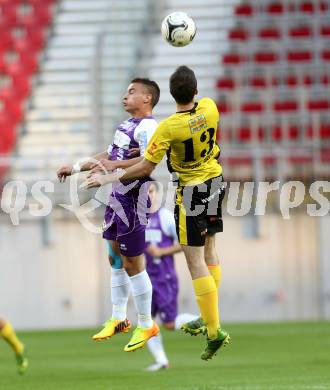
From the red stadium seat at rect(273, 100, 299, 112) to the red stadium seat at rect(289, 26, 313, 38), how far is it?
137cm

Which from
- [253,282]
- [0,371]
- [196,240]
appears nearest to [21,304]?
[253,282]

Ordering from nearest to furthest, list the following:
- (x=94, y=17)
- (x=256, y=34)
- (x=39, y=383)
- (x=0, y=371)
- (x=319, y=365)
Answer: (x=39, y=383), (x=319, y=365), (x=0, y=371), (x=256, y=34), (x=94, y=17)

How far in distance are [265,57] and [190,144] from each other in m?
11.7

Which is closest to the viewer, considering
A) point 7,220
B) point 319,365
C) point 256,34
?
point 319,365

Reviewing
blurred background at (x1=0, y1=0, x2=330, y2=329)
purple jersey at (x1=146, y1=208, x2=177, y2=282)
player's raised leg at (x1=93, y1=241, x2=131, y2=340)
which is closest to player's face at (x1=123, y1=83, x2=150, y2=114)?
player's raised leg at (x1=93, y1=241, x2=131, y2=340)

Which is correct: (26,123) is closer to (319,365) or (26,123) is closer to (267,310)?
(267,310)

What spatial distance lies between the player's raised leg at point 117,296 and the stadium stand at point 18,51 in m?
10.8

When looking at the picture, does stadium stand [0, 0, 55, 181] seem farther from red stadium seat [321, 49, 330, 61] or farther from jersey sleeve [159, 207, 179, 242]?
jersey sleeve [159, 207, 179, 242]

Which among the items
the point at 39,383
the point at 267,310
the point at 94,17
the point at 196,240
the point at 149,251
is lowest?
the point at 267,310

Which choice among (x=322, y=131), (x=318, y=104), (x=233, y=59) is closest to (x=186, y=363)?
(x=322, y=131)

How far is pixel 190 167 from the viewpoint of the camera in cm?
831

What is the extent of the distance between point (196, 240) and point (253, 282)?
31.4 feet

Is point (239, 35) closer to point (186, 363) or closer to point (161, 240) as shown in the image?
point (161, 240)

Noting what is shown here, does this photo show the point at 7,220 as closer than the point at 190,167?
No
